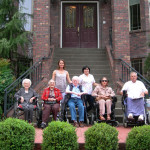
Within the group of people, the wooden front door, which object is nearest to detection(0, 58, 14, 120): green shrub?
the group of people

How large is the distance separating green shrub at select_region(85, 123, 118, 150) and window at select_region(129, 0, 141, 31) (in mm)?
9185

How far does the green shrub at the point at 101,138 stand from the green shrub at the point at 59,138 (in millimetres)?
242

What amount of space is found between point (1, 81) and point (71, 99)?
6.94 feet

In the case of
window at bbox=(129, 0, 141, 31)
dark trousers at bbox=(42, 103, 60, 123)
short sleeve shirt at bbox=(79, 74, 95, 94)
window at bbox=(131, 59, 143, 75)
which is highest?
window at bbox=(129, 0, 141, 31)

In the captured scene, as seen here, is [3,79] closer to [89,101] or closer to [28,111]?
[28,111]

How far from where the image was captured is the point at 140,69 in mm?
11289

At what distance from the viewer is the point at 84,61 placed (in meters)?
9.37

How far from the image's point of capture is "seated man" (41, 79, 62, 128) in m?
5.43

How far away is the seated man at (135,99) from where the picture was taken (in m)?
5.51

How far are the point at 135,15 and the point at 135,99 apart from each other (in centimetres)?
755

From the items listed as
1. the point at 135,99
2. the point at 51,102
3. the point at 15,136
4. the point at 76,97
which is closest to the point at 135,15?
the point at 135,99

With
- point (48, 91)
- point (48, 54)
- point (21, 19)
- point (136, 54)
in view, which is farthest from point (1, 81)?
point (136, 54)

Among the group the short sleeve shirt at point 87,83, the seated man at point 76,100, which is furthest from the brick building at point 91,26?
the seated man at point 76,100

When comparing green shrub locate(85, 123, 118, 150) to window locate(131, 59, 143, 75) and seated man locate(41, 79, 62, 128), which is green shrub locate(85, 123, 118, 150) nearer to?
seated man locate(41, 79, 62, 128)
